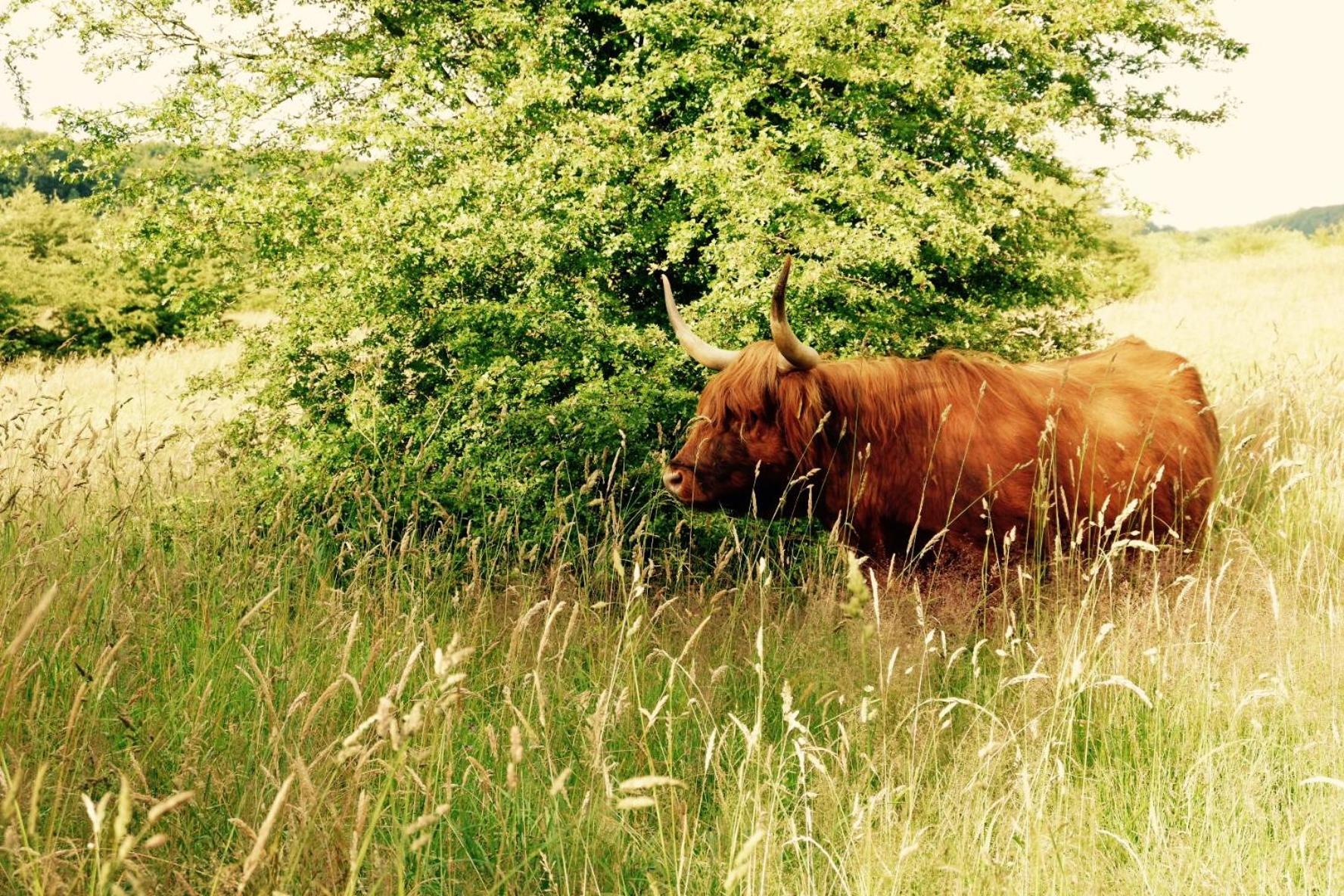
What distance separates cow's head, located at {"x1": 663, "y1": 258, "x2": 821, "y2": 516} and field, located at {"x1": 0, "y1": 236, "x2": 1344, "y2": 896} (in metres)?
0.50

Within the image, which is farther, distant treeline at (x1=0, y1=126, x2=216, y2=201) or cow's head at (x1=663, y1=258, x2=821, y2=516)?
distant treeline at (x1=0, y1=126, x2=216, y2=201)

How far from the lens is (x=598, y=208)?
521 centimetres

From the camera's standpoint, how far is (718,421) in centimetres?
426

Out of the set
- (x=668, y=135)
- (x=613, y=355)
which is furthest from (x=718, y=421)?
(x=668, y=135)

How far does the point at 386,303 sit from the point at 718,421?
2085mm

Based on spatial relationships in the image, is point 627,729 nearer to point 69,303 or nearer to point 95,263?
point 95,263

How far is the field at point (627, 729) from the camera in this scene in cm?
200

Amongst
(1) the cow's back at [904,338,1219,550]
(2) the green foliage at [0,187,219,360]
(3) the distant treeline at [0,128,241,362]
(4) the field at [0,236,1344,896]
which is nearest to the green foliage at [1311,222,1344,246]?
(2) the green foliage at [0,187,219,360]

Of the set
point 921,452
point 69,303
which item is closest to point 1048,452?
point 921,452

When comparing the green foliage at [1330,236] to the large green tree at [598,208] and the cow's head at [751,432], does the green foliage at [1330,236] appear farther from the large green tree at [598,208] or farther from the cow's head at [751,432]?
the cow's head at [751,432]

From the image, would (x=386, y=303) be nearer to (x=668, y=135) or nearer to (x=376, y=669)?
(x=668, y=135)

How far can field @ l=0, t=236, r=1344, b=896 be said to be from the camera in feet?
6.57

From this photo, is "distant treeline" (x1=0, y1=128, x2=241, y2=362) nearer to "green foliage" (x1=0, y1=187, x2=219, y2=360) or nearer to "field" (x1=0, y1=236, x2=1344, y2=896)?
"green foliage" (x1=0, y1=187, x2=219, y2=360)

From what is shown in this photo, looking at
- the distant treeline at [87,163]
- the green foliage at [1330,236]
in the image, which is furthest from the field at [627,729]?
the green foliage at [1330,236]
